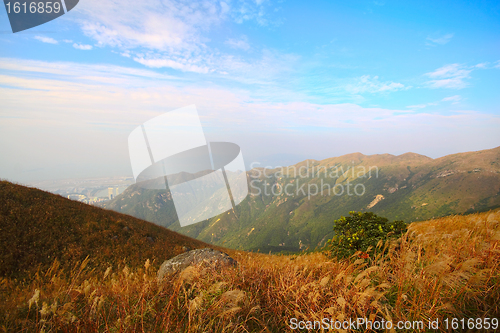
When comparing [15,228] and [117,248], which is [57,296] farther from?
[15,228]

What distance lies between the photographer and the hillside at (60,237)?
12.3 meters

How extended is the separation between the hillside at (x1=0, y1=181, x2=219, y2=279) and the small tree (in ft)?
35.6

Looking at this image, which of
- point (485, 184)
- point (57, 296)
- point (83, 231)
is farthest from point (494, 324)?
point (485, 184)

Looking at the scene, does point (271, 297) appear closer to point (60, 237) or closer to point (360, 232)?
point (360, 232)

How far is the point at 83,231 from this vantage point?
15953mm

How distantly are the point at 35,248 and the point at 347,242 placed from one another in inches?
648

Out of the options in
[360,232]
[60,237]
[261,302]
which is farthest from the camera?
[60,237]

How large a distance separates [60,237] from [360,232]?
17.2 m

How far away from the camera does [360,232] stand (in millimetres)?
8195

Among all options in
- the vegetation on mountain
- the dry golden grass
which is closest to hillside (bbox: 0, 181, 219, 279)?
the vegetation on mountain

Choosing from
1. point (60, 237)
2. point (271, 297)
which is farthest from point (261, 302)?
point (60, 237)

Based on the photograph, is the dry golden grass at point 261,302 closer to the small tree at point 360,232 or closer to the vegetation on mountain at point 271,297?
the vegetation on mountain at point 271,297

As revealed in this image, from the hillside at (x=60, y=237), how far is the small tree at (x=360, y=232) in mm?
10860

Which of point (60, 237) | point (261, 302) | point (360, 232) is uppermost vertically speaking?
point (360, 232)
